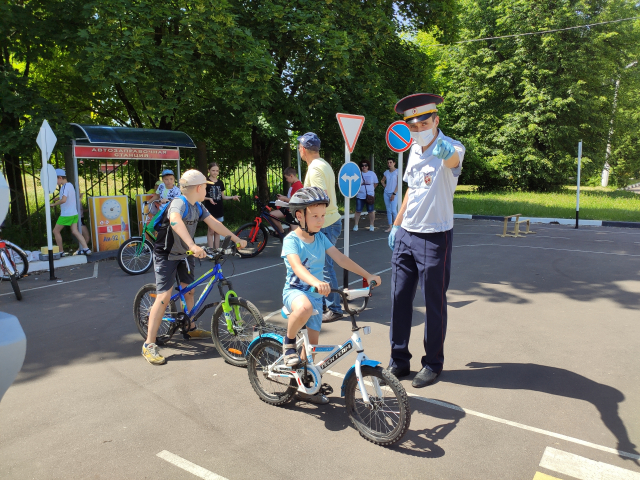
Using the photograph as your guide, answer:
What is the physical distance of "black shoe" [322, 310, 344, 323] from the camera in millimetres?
5890

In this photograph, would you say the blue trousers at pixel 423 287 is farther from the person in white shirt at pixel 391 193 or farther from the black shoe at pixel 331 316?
the person in white shirt at pixel 391 193

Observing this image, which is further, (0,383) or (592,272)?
(592,272)

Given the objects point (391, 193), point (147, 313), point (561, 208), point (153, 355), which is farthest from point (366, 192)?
point (153, 355)

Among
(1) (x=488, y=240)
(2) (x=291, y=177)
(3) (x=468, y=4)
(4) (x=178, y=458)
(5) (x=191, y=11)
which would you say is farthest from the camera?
(3) (x=468, y=4)

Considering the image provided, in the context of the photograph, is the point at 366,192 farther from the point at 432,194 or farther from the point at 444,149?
the point at 444,149

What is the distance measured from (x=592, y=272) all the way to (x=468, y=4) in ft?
90.0

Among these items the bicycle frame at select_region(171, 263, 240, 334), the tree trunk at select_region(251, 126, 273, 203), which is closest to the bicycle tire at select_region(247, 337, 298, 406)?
the bicycle frame at select_region(171, 263, 240, 334)

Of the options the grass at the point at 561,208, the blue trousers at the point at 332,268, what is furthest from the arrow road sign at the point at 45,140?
the grass at the point at 561,208

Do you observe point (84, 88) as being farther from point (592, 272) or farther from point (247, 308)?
point (592, 272)

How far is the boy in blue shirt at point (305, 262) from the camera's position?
3309 millimetres

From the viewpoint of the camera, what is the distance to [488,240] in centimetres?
1219

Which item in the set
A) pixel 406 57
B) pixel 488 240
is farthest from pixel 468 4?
pixel 488 240

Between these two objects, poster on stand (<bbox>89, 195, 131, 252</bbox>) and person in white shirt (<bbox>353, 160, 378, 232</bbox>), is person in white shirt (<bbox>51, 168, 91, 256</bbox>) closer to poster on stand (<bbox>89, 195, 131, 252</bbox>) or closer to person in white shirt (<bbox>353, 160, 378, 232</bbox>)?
poster on stand (<bbox>89, 195, 131, 252</bbox>)

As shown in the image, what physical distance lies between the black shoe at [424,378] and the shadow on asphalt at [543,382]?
163mm
